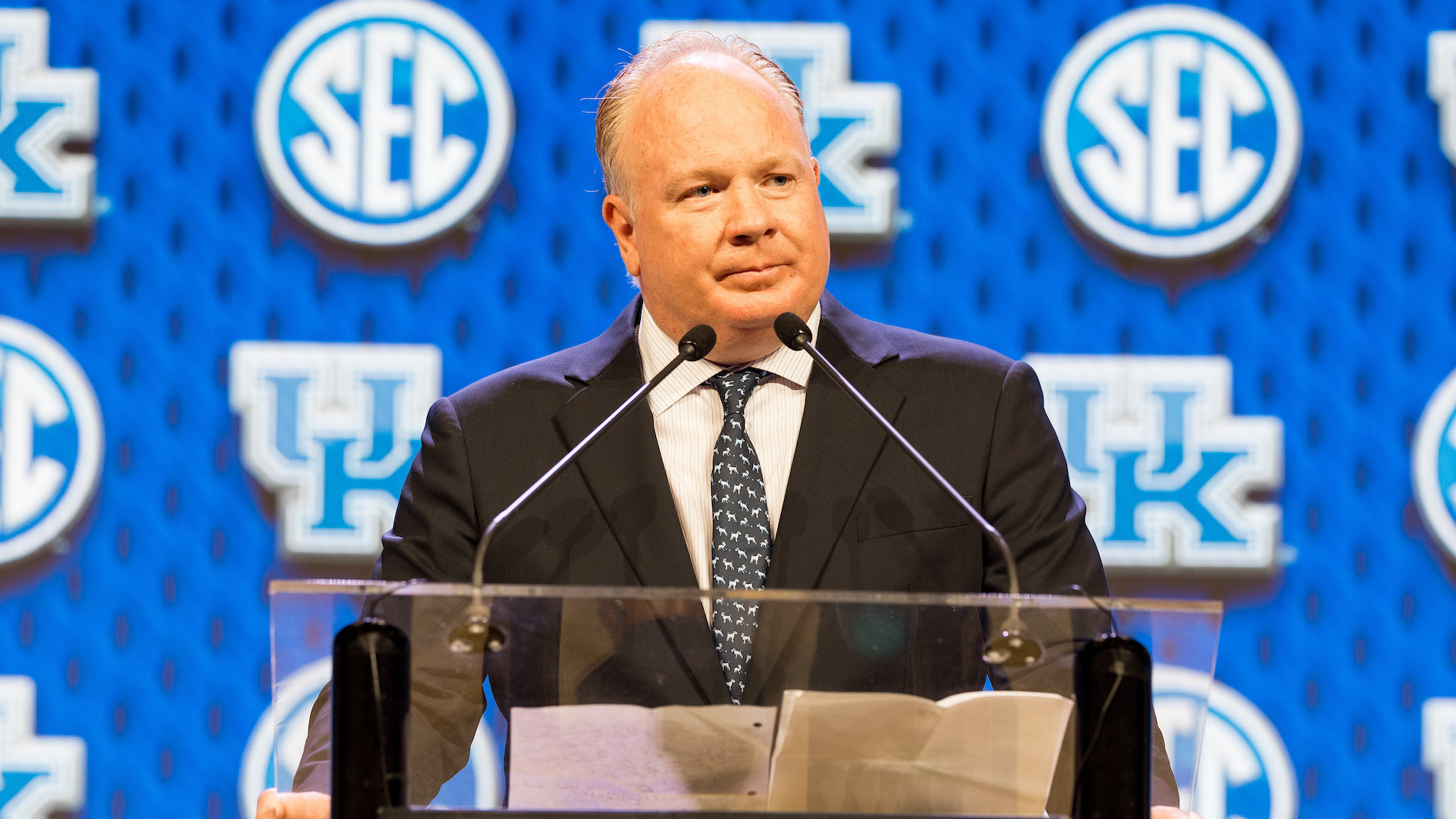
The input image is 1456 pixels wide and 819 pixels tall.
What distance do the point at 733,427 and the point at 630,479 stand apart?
0.13 metres

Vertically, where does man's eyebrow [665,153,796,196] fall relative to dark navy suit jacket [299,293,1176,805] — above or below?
above

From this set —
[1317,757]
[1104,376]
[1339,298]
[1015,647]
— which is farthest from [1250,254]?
[1015,647]

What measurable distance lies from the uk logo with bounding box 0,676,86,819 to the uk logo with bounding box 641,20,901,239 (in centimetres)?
165

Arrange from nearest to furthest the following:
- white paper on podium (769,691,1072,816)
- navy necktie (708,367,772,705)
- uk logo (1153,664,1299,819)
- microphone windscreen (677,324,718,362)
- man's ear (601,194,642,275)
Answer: white paper on podium (769,691,1072,816) < microphone windscreen (677,324,718,362) < navy necktie (708,367,772,705) < man's ear (601,194,642,275) < uk logo (1153,664,1299,819)

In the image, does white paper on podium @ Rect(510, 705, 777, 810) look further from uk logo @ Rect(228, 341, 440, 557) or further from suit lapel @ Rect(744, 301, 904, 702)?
uk logo @ Rect(228, 341, 440, 557)

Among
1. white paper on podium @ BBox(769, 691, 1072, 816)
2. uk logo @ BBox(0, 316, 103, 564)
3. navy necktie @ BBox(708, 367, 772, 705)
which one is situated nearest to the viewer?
white paper on podium @ BBox(769, 691, 1072, 816)

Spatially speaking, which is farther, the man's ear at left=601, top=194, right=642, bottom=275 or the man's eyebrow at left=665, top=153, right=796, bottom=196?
the man's ear at left=601, top=194, right=642, bottom=275

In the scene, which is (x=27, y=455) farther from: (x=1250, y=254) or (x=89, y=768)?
(x=1250, y=254)

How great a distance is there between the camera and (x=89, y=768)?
2791mm

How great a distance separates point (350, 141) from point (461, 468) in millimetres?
1386

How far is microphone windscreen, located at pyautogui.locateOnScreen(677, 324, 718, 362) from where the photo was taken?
1.48m

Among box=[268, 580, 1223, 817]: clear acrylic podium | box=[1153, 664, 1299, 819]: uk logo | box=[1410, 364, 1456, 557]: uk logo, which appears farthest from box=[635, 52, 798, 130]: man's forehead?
box=[1410, 364, 1456, 557]: uk logo

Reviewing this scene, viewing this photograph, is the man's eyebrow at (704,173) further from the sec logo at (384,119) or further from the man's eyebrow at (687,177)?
the sec logo at (384,119)

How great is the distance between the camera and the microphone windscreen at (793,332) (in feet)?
4.93
